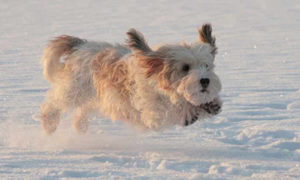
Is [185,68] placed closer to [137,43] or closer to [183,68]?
[183,68]

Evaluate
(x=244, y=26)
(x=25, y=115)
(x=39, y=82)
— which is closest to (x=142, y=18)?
(x=244, y=26)

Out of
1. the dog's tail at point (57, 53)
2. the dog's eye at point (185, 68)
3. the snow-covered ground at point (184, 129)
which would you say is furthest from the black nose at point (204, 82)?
the dog's tail at point (57, 53)

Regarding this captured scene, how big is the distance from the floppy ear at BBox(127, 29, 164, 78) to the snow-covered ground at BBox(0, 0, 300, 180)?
29.8 inches

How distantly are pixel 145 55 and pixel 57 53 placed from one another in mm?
1412

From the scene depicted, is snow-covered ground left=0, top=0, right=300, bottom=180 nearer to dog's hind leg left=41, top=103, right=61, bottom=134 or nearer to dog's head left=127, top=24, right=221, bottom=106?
dog's hind leg left=41, top=103, right=61, bottom=134

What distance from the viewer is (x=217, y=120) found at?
5996mm

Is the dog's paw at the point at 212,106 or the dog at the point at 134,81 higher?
the dog at the point at 134,81

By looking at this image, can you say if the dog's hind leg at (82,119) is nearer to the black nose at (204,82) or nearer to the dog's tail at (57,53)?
the dog's tail at (57,53)

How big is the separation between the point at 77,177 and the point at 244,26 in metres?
10.6

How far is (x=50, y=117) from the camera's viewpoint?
5.75m

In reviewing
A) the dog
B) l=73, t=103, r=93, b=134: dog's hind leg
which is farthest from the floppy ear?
l=73, t=103, r=93, b=134: dog's hind leg

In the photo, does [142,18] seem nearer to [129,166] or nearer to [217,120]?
[217,120]

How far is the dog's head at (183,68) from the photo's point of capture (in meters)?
4.34

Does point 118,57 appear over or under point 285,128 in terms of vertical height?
over
